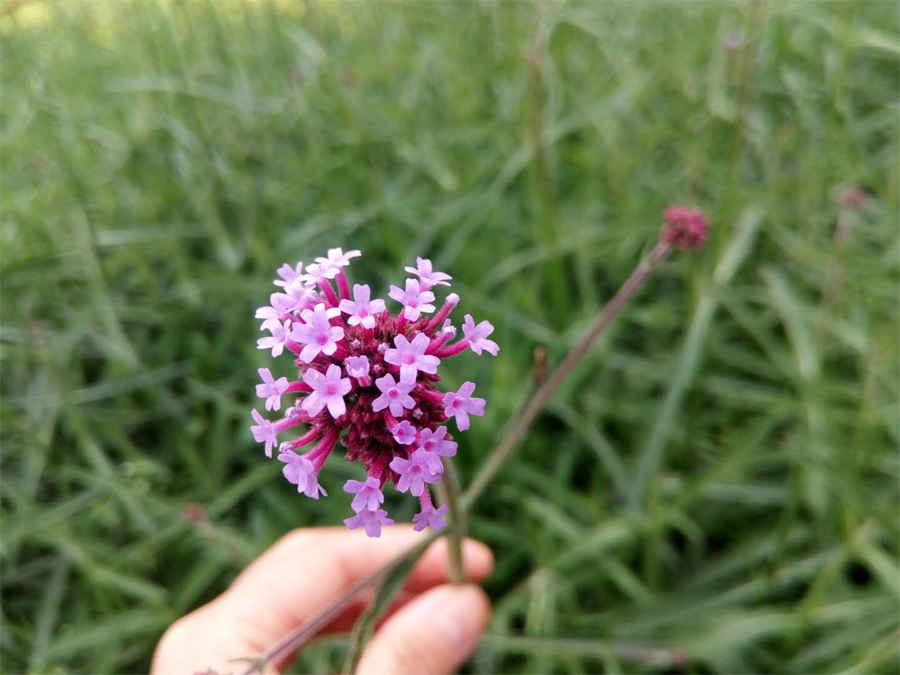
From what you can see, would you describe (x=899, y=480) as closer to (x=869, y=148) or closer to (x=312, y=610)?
(x=869, y=148)

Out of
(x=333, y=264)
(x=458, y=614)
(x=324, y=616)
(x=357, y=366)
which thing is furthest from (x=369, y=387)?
(x=458, y=614)

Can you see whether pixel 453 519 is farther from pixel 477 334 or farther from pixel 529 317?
pixel 529 317

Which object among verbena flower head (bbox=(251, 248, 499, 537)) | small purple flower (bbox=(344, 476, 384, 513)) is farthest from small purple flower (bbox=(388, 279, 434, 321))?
small purple flower (bbox=(344, 476, 384, 513))

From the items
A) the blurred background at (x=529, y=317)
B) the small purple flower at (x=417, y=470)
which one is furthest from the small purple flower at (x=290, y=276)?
the blurred background at (x=529, y=317)

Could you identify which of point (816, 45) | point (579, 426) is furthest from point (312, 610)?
point (816, 45)

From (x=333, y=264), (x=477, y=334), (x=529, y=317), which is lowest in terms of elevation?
(x=529, y=317)

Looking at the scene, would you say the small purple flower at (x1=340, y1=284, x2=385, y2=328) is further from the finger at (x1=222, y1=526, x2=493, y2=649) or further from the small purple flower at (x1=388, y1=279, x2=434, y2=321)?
the finger at (x1=222, y1=526, x2=493, y2=649)
